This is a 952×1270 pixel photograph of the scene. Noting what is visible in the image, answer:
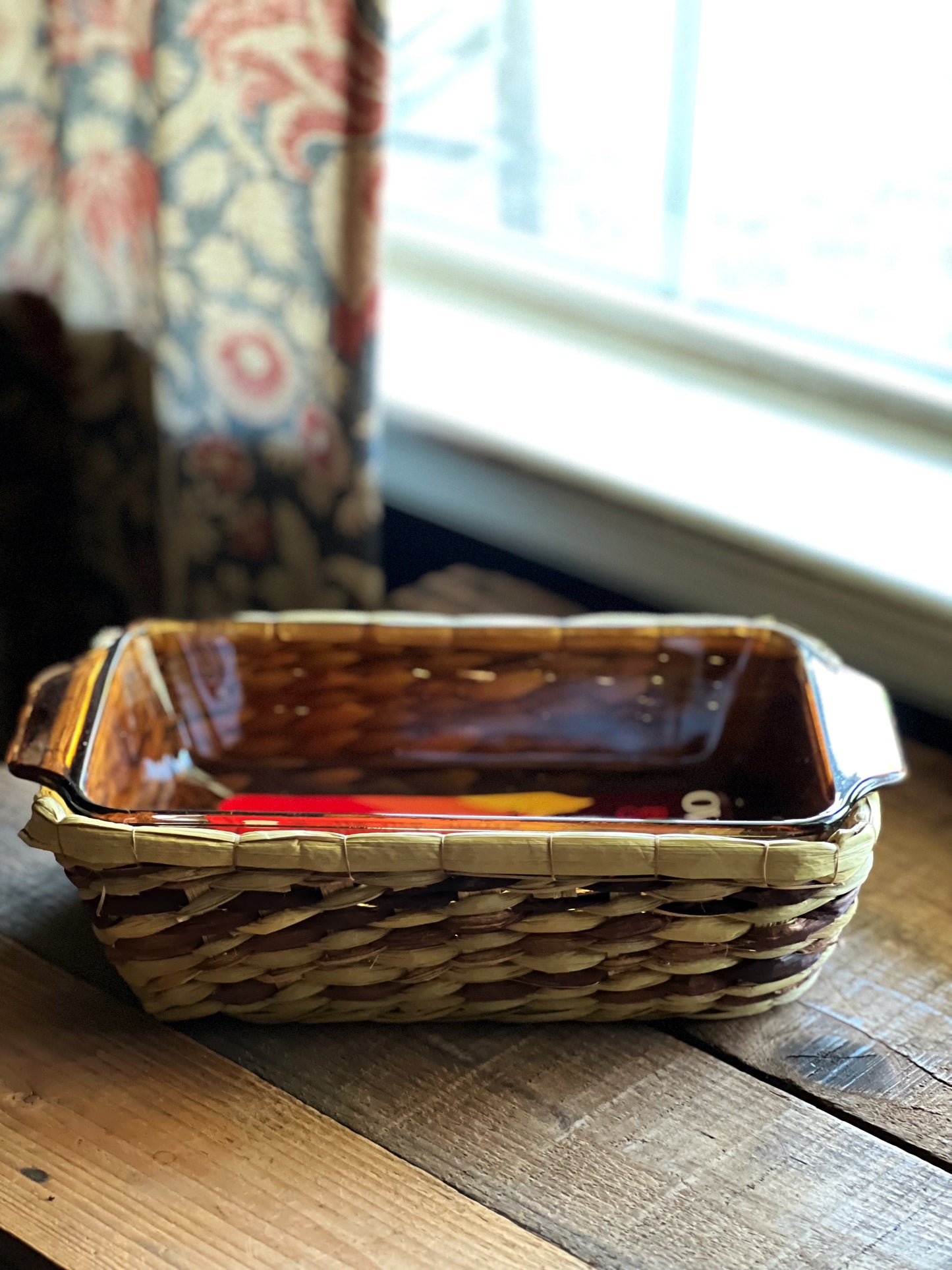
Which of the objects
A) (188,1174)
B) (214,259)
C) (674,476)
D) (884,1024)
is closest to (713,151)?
(674,476)

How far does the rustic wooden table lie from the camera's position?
1.75 ft

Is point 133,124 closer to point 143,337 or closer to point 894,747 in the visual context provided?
point 143,337

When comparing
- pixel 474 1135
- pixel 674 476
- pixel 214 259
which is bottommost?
pixel 474 1135

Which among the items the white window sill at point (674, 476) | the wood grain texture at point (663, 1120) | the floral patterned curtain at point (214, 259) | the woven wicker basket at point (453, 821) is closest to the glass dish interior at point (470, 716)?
the woven wicker basket at point (453, 821)

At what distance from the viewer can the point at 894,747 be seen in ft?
2.09

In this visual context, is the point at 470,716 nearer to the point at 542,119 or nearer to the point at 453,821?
the point at 453,821

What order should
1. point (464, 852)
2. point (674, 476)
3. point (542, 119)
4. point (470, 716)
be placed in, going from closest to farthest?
point (464, 852) < point (470, 716) < point (674, 476) < point (542, 119)

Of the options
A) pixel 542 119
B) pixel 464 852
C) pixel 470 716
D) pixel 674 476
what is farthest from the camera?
pixel 542 119

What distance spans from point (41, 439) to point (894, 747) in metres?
0.95

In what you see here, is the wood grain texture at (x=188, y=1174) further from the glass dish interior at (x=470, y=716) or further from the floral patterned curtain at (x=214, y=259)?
the floral patterned curtain at (x=214, y=259)

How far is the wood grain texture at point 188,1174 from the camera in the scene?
1.73ft

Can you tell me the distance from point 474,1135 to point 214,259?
728 mm

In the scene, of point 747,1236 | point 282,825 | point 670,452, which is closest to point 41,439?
point 670,452

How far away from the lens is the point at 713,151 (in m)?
1.12
